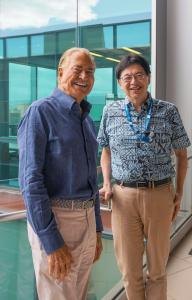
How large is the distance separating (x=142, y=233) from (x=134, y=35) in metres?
2.80

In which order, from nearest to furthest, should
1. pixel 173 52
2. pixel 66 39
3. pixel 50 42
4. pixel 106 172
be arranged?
pixel 106 172 → pixel 173 52 → pixel 66 39 → pixel 50 42

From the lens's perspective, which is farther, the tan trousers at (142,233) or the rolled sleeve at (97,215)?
the tan trousers at (142,233)

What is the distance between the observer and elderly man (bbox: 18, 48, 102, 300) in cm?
122

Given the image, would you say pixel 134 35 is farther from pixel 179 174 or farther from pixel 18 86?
pixel 179 174

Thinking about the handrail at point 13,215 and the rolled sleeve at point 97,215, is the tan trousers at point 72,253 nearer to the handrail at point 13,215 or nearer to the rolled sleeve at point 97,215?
the rolled sleeve at point 97,215

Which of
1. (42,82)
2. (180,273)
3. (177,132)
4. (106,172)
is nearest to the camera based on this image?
(177,132)

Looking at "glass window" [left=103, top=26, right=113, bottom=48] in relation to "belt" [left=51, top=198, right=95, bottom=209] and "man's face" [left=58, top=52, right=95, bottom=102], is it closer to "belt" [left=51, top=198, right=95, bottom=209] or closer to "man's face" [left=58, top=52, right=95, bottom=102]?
"man's face" [left=58, top=52, right=95, bottom=102]

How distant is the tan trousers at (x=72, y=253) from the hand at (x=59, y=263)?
4cm

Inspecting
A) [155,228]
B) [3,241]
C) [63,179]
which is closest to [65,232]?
[63,179]

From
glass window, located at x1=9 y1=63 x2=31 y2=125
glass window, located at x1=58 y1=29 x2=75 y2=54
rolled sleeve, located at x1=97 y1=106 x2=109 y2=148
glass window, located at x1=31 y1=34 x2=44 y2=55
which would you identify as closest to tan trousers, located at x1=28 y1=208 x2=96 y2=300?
rolled sleeve, located at x1=97 y1=106 x2=109 y2=148

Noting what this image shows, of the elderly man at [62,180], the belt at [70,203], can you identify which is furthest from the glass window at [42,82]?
the belt at [70,203]

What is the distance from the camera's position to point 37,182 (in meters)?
1.21

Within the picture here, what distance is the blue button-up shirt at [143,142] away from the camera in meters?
2.03

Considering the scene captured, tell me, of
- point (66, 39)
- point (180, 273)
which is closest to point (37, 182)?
point (180, 273)
